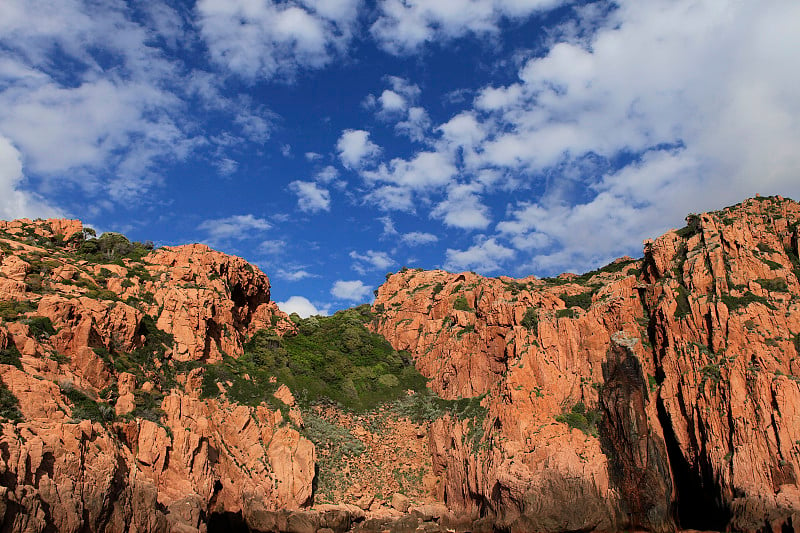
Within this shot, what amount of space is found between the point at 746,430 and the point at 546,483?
14191mm

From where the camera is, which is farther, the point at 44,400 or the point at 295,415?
the point at 295,415

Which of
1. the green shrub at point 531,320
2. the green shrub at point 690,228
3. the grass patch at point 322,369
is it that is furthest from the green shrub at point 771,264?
the grass patch at point 322,369

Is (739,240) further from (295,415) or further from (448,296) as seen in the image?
(295,415)

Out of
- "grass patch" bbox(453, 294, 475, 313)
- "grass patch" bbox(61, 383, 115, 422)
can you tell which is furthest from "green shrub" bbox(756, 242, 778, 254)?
"grass patch" bbox(61, 383, 115, 422)

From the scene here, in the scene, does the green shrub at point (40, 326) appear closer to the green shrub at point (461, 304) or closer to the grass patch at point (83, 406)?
the grass patch at point (83, 406)

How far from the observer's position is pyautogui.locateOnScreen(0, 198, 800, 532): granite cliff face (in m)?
33.5

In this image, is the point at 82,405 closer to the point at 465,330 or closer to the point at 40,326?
the point at 40,326

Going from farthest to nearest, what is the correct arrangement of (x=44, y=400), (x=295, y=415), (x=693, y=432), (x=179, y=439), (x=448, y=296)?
1. (x=448, y=296)
2. (x=295, y=415)
3. (x=693, y=432)
4. (x=179, y=439)
5. (x=44, y=400)

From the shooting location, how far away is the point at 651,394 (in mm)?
47031

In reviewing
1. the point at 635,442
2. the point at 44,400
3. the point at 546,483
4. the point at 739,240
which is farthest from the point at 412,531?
the point at 739,240

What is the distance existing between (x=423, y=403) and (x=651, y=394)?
72.6 ft

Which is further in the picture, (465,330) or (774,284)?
(465,330)

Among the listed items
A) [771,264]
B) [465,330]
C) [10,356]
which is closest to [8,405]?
[10,356]

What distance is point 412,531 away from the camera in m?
46.2
